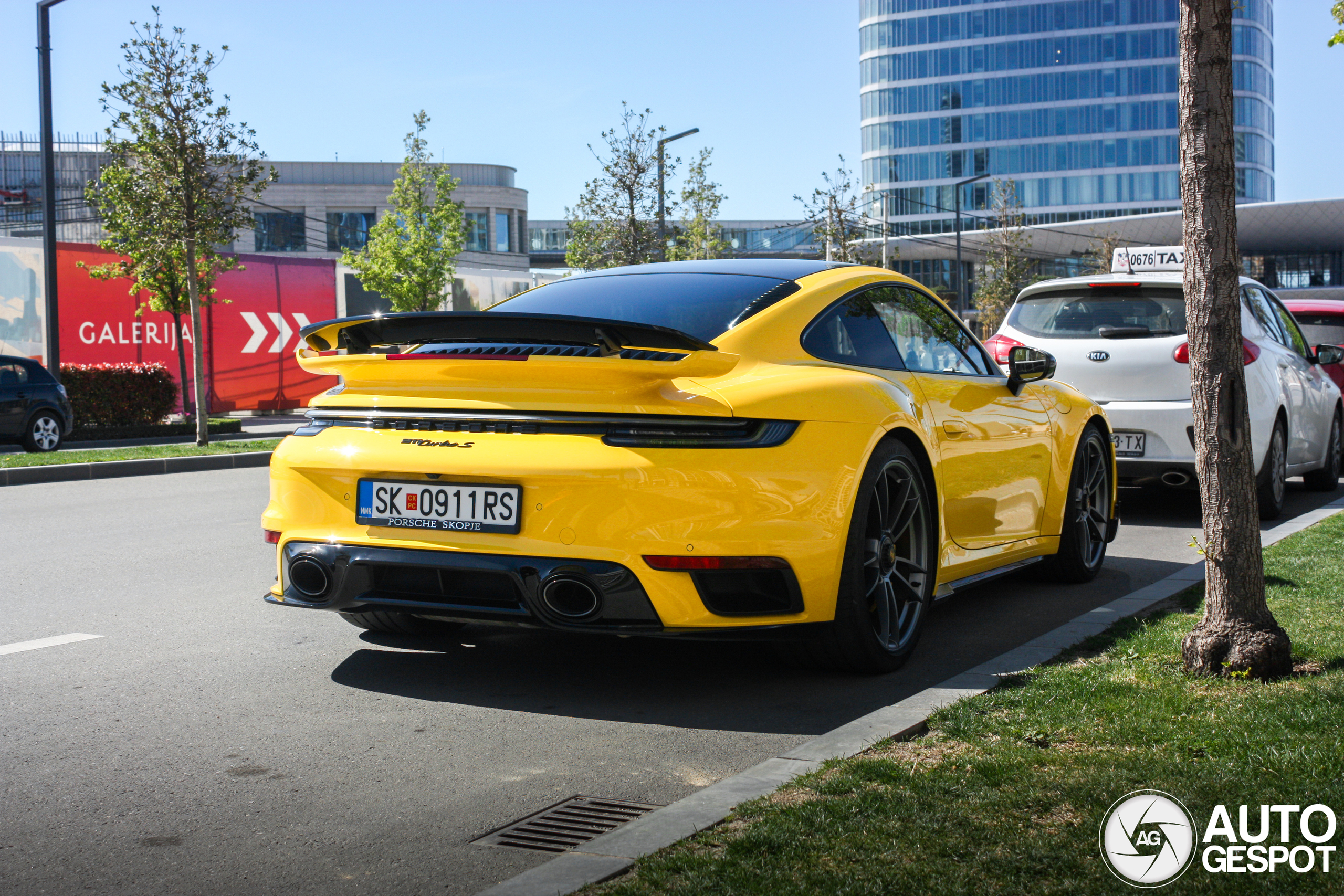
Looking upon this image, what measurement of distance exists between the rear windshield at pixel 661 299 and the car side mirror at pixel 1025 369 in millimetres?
1552

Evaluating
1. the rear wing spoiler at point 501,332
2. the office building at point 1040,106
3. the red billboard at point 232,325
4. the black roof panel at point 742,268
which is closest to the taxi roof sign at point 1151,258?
the black roof panel at point 742,268

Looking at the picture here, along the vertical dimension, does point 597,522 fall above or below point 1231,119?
below

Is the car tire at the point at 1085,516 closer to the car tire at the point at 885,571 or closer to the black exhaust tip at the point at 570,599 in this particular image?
the car tire at the point at 885,571

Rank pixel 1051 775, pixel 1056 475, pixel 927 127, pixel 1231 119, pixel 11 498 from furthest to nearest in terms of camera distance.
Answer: pixel 927 127 < pixel 11 498 < pixel 1056 475 < pixel 1231 119 < pixel 1051 775

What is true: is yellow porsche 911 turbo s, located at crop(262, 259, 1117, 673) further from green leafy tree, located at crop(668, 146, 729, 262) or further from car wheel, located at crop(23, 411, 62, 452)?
green leafy tree, located at crop(668, 146, 729, 262)

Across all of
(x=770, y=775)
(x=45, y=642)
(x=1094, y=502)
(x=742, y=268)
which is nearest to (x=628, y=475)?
(x=770, y=775)

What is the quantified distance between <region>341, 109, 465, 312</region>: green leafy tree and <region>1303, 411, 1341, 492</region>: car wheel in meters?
27.4

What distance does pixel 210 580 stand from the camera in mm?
7121

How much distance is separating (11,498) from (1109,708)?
11190mm

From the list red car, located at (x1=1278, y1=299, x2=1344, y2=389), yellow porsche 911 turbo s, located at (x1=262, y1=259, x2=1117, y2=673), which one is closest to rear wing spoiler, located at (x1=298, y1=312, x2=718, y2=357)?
yellow porsche 911 turbo s, located at (x1=262, y1=259, x2=1117, y2=673)

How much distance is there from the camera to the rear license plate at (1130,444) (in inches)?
355

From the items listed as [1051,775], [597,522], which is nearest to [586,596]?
[597,522]

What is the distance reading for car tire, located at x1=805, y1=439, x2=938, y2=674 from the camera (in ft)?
14.7

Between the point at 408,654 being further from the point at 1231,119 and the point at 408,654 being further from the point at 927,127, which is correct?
the point at 927,127
